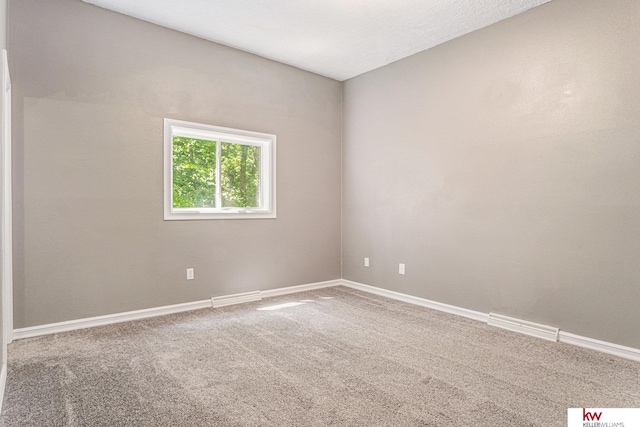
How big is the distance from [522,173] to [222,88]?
313 cm

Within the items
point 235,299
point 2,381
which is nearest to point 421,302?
point 235,299

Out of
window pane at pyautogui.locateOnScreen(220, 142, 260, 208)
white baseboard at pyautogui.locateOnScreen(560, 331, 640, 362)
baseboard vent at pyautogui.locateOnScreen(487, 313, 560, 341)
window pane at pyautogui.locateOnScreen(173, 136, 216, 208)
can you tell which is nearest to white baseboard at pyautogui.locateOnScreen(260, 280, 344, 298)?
window pane at pyautogui.locateOnScreen(220, 142, 260, 208)

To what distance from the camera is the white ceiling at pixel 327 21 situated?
3.18 metres

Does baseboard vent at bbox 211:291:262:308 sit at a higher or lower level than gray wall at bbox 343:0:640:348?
lower

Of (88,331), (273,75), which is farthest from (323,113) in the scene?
(88,331)

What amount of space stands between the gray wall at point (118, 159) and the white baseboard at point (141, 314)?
0.06 meters

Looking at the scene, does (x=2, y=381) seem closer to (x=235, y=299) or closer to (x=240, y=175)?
(x=235, y=299)

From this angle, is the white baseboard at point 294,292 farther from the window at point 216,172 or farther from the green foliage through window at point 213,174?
the green foliage through window at point 213,174

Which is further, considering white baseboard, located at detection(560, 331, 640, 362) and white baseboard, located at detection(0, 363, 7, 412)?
white baseboard, located at detection(560, 331, 640, 362)

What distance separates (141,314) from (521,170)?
3760 millimetres

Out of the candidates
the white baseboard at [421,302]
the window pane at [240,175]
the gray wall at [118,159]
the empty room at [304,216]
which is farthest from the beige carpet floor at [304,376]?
the window pane at [240,175]

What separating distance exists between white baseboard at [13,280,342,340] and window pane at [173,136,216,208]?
3.41 feet

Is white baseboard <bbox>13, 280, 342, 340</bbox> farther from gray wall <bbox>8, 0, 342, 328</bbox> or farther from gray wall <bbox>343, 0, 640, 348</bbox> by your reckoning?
gray wall <bbox>343, 0, 640, 348</bbox>

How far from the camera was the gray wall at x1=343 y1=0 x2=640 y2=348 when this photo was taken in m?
2.75
